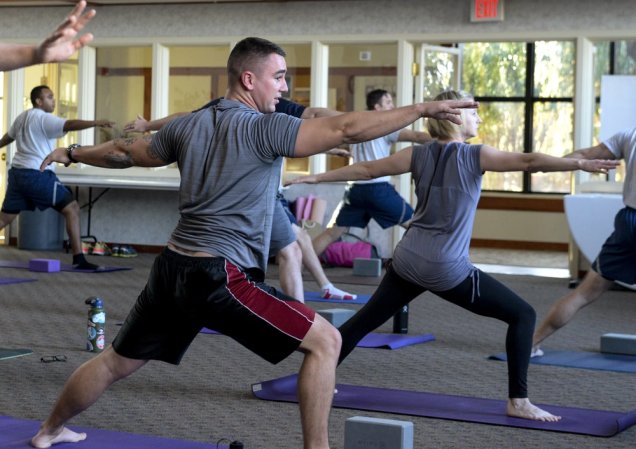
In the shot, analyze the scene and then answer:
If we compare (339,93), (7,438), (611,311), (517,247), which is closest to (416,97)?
(339,93)

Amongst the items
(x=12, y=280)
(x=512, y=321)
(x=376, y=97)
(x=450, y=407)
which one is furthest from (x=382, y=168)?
(x=12, y=280)

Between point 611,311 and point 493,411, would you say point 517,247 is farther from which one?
point 493,411

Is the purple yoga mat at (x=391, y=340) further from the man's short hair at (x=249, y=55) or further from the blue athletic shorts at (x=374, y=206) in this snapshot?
the man's short hair at (x=249, y=55)

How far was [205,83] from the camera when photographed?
11727mm

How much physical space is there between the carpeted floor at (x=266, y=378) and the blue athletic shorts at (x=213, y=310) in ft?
2.05

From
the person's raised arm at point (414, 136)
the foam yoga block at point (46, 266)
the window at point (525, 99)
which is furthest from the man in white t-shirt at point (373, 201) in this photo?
the window at point (525, 99)

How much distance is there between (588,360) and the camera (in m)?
→ 5.76

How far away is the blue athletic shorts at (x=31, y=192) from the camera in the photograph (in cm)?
945

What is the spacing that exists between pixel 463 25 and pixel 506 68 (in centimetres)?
461

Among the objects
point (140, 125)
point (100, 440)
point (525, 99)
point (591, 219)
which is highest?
point (525, 99)

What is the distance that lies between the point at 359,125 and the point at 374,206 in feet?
19.9

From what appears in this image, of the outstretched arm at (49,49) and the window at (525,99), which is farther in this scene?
the window at (525,99)

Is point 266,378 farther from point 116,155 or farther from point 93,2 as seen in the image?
point 93,2

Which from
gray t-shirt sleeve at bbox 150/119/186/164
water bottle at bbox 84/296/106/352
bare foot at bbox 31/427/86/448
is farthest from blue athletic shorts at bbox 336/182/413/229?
gray t-shirt sleeve at bbox 150/119/186/164
